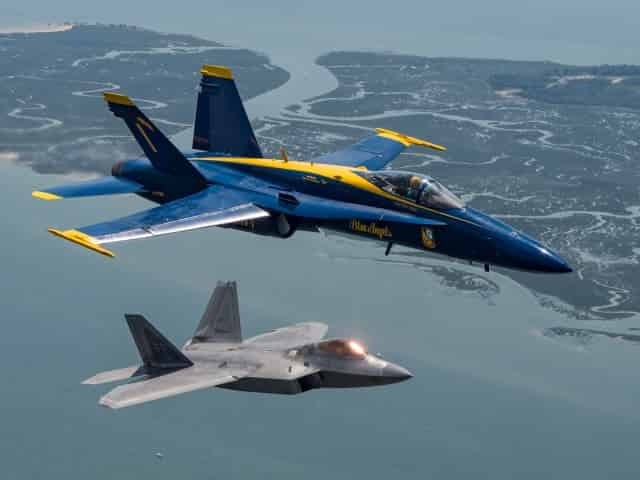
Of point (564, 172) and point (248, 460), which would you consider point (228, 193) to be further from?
point (564, 172)

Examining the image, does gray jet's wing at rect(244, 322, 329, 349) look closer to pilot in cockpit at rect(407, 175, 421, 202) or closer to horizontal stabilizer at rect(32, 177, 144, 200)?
pilot in cockpit at rect(407, 175, 421, 202)

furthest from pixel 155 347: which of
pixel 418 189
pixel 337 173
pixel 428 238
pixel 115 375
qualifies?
pixel 418 189

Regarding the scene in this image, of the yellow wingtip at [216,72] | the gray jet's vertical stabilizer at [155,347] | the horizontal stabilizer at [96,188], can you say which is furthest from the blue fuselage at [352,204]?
the yellow wingtip at [216,72]

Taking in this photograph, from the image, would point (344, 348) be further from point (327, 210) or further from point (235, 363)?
point (327, 210)

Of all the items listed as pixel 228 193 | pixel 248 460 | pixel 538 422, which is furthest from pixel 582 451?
pixel 228 193

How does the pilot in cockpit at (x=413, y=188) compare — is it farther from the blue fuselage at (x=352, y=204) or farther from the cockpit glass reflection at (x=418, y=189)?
the blue fuselage at (x=352, y=204)

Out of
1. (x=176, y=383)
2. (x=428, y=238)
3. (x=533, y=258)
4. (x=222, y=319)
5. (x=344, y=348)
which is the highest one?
(x=428, y=238)

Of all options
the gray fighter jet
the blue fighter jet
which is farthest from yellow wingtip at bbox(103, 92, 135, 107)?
the gray fighter jet
